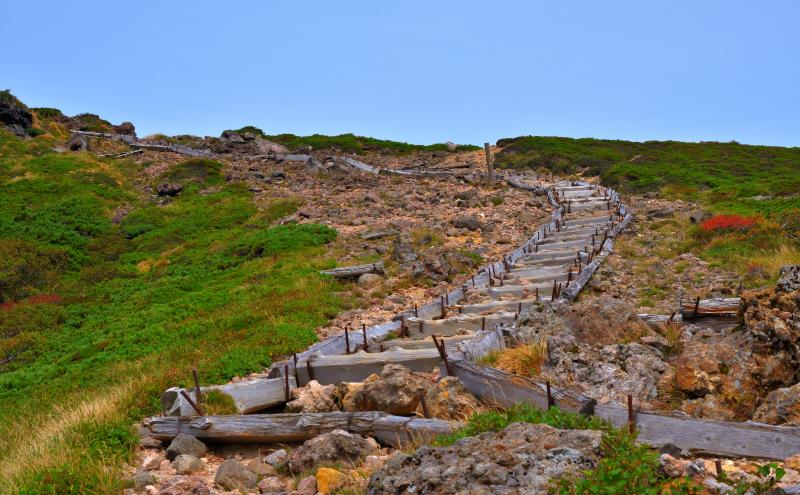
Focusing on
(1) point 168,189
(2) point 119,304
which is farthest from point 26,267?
(1) point 168,189

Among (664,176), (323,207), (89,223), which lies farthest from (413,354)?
(664,176)

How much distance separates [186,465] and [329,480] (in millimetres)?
Answer: 1636

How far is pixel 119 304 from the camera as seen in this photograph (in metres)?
16.2

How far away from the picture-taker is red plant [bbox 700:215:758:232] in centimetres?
1484

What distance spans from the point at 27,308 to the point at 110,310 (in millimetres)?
2559

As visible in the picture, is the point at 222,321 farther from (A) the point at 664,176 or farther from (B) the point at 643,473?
(A) the point at 664,176

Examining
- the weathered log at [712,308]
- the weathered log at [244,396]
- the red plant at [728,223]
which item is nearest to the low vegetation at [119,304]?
the weathered log at [244,396]

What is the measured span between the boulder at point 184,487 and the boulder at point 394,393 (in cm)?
162

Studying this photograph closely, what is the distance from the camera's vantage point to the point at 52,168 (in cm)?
3347

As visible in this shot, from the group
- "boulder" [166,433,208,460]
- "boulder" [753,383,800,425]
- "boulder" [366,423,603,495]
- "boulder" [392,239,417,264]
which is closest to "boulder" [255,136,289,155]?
"boulder" [392,239,417,264]

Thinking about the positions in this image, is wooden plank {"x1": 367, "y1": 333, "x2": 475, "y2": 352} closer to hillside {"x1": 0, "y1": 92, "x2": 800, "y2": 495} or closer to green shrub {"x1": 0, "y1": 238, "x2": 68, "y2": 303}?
hillside {"x1": 0, "y1": 92, "x2": 800, "y2": 495}

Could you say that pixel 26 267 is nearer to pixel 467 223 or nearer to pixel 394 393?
pixel 467 223

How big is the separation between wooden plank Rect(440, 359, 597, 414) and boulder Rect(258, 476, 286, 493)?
196 centimetres

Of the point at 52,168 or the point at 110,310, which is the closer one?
the point at 110,310
